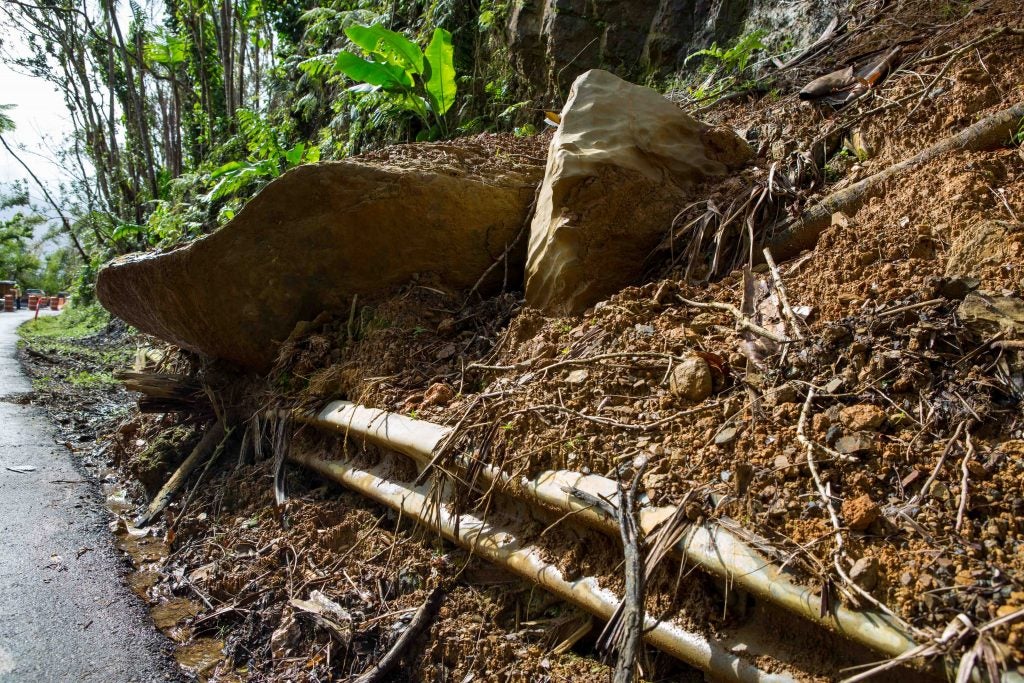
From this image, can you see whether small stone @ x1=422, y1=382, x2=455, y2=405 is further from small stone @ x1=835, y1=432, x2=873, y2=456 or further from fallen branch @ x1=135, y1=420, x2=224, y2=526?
fallen branch @ x1=135, y1=420, x2=224, y2=526

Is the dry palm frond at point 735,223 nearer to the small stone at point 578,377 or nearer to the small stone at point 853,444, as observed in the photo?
the small stone at point 578,377

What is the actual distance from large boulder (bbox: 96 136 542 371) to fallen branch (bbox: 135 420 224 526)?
61cm

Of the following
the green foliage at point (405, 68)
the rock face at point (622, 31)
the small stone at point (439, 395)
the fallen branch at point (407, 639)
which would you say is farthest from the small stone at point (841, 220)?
the green foliage at point (405, 68)

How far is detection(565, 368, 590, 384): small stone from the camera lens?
2643 millimetres

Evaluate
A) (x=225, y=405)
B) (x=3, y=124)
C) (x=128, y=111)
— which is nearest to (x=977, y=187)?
(x=225, y=405)

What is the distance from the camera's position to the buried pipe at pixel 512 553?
1.76 metres

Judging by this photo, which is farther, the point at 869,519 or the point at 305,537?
the point at 305,537

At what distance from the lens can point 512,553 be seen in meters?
2.42

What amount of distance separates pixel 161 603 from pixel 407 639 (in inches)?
62.3

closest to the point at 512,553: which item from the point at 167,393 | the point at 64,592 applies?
the point at 64,592

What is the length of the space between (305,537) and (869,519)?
2566mm

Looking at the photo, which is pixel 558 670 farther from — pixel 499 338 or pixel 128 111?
pixel 128 111

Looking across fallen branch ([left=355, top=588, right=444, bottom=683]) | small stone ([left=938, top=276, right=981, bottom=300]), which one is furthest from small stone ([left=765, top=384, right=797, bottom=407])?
fallen branch ([left=355, top=588, right=444, bottom=683])

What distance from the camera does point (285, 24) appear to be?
12.7m
